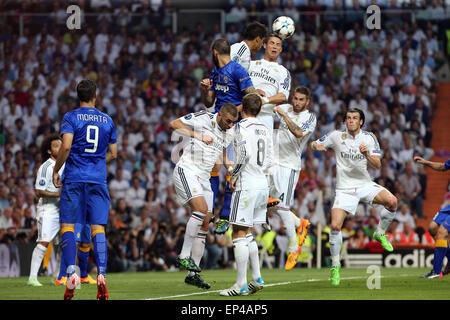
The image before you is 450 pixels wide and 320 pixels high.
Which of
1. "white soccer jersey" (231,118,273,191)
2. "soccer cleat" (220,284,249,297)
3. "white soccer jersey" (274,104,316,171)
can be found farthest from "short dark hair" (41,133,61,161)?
"soccer cleat" (220,284,249,297)

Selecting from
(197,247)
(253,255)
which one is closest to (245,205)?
(253,255)

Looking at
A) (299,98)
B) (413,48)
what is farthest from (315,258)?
(413,48)

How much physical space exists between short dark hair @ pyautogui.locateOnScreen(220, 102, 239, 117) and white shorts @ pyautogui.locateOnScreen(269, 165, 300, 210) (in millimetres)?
3089

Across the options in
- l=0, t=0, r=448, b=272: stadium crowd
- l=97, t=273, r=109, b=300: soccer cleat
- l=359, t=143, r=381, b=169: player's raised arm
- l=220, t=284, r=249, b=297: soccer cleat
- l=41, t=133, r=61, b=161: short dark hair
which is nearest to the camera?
l=97, t=273, r=109, b=300: soccer cleat

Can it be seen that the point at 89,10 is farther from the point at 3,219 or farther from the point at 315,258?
the point at 315,258

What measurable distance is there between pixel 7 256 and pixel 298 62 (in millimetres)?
12186

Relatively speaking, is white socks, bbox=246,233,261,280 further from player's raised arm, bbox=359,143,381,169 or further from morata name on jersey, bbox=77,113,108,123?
player's raised arm, bbox=359,143,381,169

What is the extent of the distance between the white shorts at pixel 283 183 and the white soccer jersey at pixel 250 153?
3.25 meters

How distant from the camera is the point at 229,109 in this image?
11227 millimetres

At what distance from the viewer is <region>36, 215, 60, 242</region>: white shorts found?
14.2 meters

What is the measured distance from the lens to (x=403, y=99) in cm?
2575

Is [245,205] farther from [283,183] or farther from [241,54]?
[283,183]

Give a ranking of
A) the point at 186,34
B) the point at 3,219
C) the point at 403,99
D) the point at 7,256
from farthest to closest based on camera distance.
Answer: the point at 186,34 < the point at 403,99 < the point at 3,219 < the point at 7,256

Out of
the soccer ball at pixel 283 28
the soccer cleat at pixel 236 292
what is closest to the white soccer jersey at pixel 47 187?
the soccer ball at pixel 283 28
